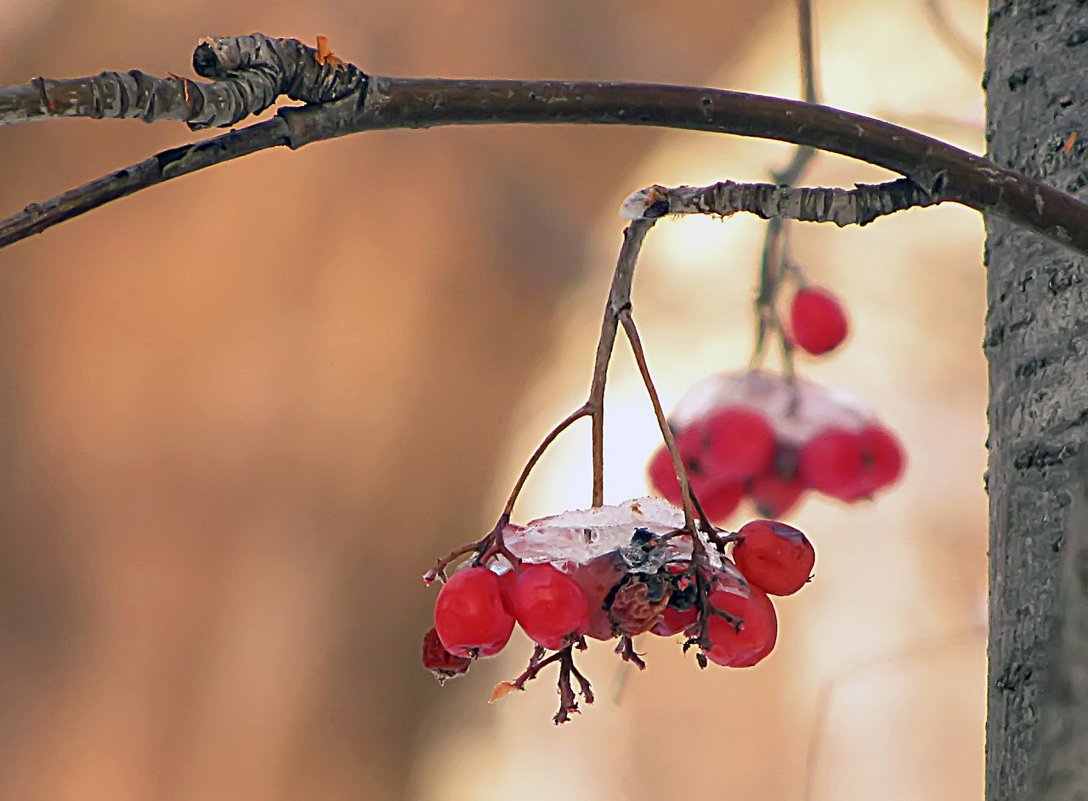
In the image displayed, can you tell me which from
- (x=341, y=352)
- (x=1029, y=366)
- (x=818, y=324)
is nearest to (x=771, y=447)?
(x=818, y=324)

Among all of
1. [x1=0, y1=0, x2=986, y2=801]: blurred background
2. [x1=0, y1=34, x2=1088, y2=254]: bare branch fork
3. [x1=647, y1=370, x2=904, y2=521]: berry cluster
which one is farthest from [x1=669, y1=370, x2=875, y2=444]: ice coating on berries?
[x1=0, y1=0, x2=986, y2=801]: blurred background

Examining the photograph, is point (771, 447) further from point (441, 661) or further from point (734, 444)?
point (441, 661)

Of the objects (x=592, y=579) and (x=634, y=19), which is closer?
(x=592, y=579)

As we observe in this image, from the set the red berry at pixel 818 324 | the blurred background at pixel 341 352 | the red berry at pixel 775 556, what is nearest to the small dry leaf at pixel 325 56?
the red berry at pixel 775 556

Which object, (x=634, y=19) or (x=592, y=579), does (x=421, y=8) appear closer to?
(x=634, y=19)

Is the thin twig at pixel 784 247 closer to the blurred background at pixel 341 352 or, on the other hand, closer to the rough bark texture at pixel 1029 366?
the rough bark texture at pixel 1029 366

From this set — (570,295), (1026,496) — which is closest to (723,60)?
(570,295)
